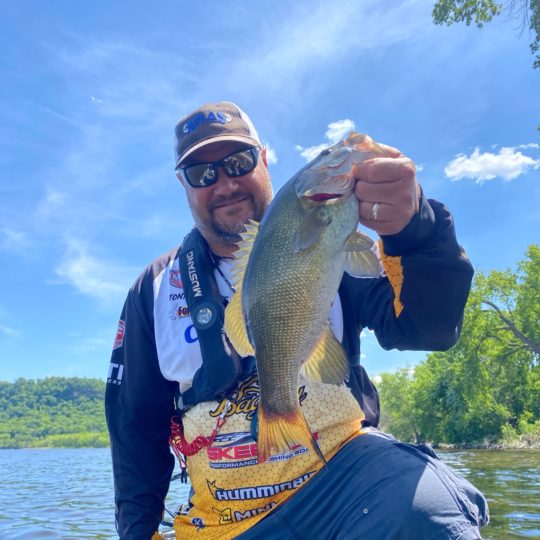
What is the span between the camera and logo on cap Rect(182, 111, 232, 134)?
3.63 meters

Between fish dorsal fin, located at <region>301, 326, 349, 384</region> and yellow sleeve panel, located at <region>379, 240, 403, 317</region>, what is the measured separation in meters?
0.51

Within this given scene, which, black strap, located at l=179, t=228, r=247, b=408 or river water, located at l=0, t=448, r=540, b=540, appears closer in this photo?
black strap, located at l=179, t=228, r=247, b=408

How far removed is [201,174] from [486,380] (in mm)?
35778

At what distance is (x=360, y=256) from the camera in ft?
7.33

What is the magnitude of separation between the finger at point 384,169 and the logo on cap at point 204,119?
1838 mm

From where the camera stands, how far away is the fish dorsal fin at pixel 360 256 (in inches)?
85.9

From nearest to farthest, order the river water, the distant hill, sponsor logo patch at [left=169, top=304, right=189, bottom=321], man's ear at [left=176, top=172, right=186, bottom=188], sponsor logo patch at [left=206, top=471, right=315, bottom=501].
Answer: sponsor logo patch at [left=206, top=471, right=315, bottom=501] → sponsor logo patch at [left=169, top=304, right=189, bottom=321] → man's ear at [left=176, top=172, right=186, bottom=188] → the river water → the distant hill

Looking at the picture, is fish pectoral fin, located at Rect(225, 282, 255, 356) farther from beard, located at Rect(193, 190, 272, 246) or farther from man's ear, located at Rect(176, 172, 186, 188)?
man's ear, located at Rect(176, 172, 186, 188)

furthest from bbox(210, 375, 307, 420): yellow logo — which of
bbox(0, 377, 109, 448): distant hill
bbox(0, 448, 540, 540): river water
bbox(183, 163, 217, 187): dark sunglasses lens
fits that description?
bbox(0, 377, 109, 448): distant hill

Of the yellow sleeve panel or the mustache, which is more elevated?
the mustache

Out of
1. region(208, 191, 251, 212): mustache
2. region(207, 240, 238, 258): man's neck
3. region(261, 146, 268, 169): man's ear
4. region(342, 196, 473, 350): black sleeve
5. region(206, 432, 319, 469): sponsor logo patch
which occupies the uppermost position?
region(261, 146, 268, 169): man's ear

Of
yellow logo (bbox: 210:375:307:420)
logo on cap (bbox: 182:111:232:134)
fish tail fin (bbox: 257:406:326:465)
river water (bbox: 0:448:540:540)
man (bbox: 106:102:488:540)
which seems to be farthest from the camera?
river water (bbox: 0:448:540:540)

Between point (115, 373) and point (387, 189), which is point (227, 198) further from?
point (387, 189)

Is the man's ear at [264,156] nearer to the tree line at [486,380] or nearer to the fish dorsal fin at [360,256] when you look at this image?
the fish dorsal fin at [360,256]
